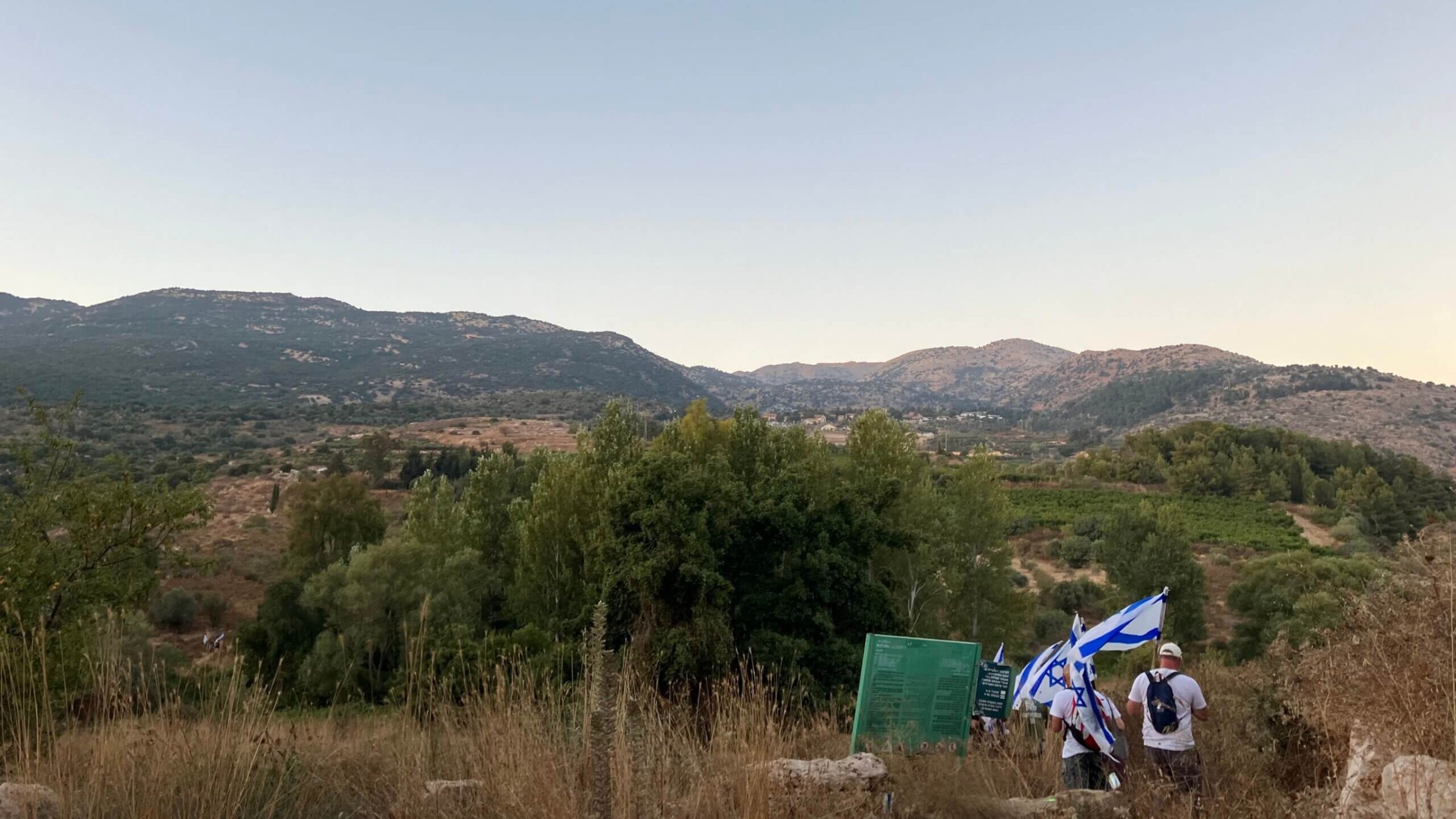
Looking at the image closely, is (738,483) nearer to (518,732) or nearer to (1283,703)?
(1283,703)

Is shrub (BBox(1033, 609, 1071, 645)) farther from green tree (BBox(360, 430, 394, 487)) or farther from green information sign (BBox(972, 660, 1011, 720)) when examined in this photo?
green tree (BBox(360, 430, 394, 487))

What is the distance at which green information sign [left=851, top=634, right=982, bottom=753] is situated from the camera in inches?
276

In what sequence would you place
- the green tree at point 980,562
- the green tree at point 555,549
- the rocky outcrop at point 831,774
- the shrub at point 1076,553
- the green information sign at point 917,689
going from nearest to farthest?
the rocky outcrop at point 831,774, the green information sign at point 917,689, the green tree at point 555,549, the green tree at point 980,562, the shrub at point 1076,553

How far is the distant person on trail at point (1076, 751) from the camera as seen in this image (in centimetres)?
603

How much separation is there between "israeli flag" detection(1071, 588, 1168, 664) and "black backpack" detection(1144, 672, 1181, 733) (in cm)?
188

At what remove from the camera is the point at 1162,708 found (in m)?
5.98

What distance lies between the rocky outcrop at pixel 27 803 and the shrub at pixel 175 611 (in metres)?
33.6

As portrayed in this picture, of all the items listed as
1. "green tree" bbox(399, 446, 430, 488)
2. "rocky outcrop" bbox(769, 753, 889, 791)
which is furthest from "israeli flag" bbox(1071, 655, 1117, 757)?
"green tree" bbox(399, 446, 430, 488)

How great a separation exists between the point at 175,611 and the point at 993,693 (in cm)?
3416

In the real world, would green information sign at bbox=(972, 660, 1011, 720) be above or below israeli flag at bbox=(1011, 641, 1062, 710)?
above

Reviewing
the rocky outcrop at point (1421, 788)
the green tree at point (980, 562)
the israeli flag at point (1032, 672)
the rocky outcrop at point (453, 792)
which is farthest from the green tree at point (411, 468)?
the rocky outcrop at point (1421, 788)

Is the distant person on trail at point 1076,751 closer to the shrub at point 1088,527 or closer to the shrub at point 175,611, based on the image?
the shrub at point 175,611

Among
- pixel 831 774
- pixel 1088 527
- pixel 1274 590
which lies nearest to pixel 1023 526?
pixel 1088 527

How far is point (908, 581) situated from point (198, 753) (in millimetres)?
21017
